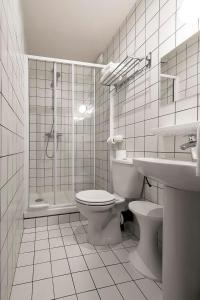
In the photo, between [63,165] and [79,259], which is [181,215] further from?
[63,165]

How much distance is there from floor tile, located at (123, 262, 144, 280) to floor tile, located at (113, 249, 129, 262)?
2.4 inches

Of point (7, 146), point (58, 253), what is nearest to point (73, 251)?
point (58, 253)

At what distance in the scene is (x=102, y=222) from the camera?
1672 millimetres

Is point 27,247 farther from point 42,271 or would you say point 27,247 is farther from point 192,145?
point 192,145

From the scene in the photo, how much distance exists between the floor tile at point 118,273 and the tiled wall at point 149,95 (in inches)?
23.1

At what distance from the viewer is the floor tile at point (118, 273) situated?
4.09 feet

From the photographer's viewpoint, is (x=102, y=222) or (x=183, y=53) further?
(x=102, y=222)

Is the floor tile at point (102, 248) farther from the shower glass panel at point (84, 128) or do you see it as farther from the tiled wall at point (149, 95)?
the shower glass panel at point (84, 128)

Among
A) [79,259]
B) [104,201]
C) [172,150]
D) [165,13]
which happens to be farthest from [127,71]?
[79,259]

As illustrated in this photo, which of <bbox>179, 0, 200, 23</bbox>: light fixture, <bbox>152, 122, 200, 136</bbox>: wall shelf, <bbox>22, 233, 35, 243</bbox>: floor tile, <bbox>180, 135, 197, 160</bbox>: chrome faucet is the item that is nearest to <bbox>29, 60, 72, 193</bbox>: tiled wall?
<bbox>22, 233, 35, 243</bbox>: floor tile

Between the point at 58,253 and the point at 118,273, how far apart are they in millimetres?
526

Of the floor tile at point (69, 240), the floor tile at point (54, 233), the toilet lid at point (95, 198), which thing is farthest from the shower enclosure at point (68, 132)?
the toilet lid at point (95, 198)

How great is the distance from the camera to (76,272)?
131 centimetres

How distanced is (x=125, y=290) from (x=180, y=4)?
1.91 meters
